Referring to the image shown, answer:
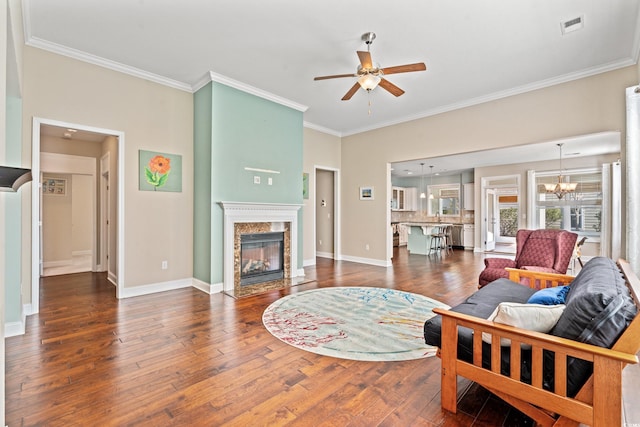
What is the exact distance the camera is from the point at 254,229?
476cm

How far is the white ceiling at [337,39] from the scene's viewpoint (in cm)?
284

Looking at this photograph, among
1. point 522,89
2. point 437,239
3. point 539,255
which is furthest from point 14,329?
point 437,239

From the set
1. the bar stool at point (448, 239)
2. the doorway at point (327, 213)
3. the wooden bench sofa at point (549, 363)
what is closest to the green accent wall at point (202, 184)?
the doorway at point (327, 213)

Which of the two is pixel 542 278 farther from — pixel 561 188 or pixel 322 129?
pixel 561 188

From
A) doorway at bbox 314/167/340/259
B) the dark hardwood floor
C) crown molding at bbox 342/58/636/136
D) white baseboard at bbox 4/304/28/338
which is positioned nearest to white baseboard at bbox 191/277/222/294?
the dark hardwood floor

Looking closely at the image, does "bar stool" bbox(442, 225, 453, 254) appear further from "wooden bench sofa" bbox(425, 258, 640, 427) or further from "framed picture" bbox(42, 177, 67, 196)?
"framed picture" bbox(42, 177, 67, 196)

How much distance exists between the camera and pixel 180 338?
2.75 m

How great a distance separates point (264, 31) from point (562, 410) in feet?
12.5

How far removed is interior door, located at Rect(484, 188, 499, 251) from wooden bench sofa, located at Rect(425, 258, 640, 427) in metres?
8.17

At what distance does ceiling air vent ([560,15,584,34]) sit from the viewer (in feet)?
9.75

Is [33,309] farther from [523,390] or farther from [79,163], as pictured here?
[523,390]

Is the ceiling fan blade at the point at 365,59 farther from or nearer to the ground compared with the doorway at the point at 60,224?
farther from the ground

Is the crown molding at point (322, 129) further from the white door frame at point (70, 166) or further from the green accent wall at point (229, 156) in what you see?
the white door frame at point (70, 166)

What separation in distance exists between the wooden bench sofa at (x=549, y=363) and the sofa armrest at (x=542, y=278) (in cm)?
87
